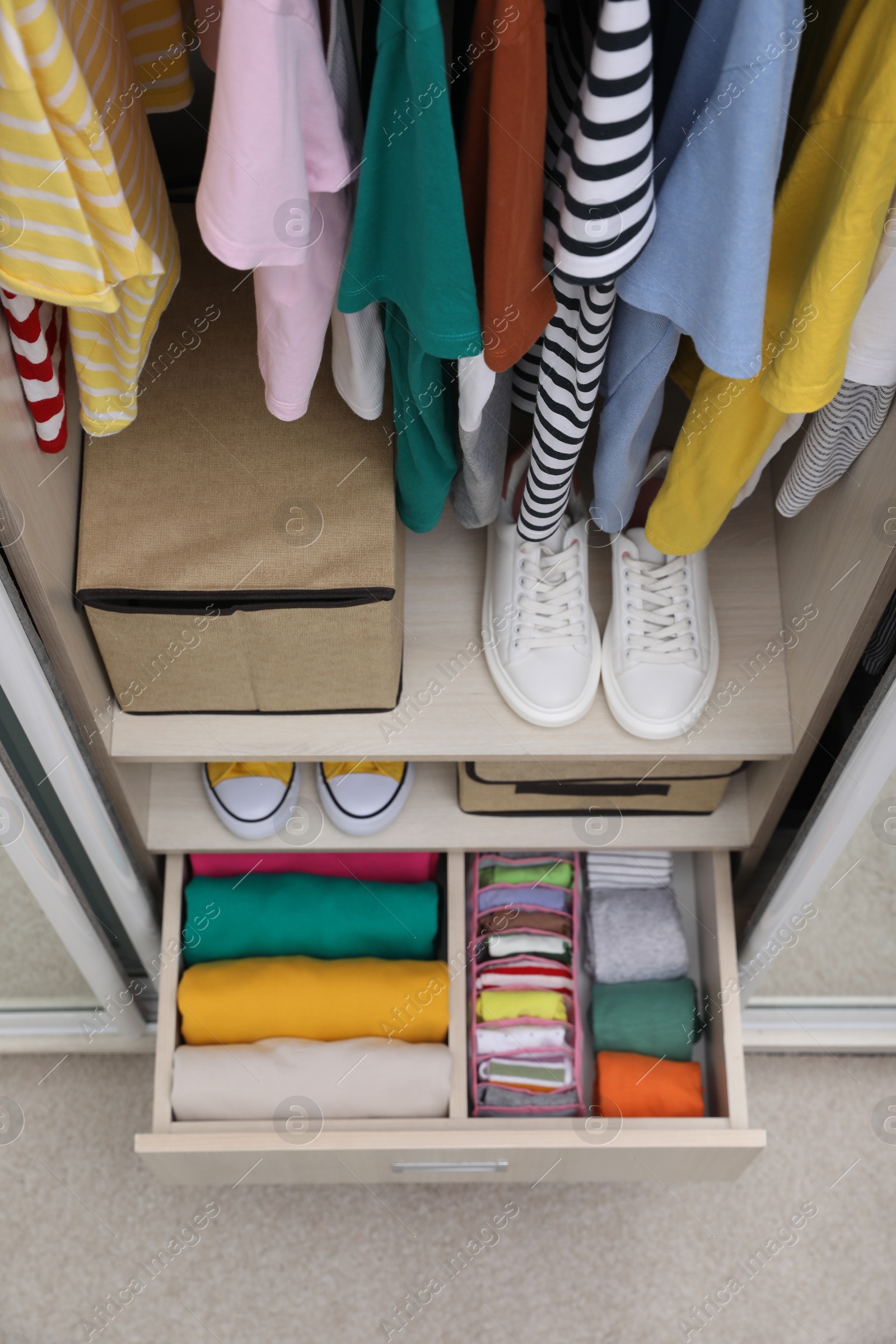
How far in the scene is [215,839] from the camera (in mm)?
1262

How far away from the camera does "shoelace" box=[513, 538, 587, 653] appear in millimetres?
1093

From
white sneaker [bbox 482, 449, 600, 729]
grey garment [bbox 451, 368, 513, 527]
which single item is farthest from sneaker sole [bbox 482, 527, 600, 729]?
grey garment [bbox 451, 368, 513, 527]

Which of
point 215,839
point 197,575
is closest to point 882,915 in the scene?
point 215,839

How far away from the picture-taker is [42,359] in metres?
0.77

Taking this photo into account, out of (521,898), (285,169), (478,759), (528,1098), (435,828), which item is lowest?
(528,1098)

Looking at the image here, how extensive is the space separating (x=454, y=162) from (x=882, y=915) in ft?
3.50

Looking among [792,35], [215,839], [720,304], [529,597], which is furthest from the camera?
[215,839]

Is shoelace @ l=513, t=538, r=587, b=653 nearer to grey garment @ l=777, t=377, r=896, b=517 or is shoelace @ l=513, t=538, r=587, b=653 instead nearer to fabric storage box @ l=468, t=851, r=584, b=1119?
grey garment @ l=777, t=377, r=896, b=517

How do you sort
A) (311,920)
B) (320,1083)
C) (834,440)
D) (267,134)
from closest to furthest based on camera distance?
(267,134)
(834,440)
(320,1083)
(311,920)

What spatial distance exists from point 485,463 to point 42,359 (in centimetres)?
36

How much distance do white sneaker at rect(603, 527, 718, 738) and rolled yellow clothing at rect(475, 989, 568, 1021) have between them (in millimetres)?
370

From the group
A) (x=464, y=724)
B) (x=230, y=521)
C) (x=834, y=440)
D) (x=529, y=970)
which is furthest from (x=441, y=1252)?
(x=834, y=440)

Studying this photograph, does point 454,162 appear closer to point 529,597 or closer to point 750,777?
point 529,597

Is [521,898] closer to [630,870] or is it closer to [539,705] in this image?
[630,870]
